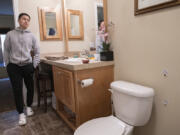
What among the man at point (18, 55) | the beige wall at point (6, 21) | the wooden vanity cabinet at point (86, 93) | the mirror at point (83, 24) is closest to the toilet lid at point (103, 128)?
the wooden vanity cabinet at point (86, 93)

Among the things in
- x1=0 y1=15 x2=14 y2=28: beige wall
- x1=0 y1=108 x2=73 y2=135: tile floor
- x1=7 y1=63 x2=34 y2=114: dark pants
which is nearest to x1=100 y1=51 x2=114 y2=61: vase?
x1=0 y1=108 x2=73 y2=135: tile floor

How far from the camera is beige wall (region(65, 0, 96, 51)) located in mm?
2176

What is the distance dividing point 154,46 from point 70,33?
1705 mm

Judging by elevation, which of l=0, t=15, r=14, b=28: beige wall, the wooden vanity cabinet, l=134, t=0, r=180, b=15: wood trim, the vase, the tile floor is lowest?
the tile floor

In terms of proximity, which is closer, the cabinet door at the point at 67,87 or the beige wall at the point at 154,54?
the beige wall at the point at 154,54

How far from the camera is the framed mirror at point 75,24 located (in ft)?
7.83

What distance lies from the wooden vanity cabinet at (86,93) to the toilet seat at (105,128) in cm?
29

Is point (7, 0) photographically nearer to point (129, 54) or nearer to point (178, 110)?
point (129, 54)

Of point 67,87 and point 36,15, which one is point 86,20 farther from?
point 67,87

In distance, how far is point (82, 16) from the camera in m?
2.36

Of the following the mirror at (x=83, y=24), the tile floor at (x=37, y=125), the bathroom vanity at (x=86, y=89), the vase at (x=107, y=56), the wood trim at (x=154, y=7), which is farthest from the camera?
the mirror at (x=83, y=24)

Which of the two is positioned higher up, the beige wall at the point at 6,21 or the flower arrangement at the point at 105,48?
the beige wall at the point at 6,21

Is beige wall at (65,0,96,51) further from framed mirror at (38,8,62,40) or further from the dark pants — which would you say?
the dark pants

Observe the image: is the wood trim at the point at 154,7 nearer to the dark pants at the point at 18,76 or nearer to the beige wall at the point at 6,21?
the dark pants at the point at 18,76
